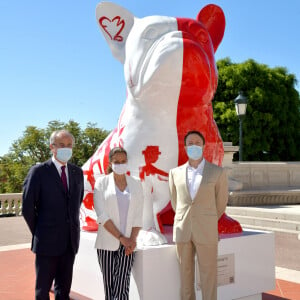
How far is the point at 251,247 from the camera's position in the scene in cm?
356

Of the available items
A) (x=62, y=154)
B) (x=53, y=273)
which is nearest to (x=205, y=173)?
(x=62, y=154)

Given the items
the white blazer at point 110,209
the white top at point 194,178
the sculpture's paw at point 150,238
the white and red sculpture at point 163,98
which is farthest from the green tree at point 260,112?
the white blazer at point 110,209

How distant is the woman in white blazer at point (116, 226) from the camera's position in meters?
2.65

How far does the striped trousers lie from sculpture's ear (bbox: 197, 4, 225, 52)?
2.18 meters

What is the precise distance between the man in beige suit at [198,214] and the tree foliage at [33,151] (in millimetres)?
18665

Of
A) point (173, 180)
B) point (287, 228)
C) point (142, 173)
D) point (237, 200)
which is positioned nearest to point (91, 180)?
point (142, 173)

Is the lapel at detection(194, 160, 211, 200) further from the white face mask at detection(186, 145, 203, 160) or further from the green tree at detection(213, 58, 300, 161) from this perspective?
the green tree at detection(213, 58, 300, 161)

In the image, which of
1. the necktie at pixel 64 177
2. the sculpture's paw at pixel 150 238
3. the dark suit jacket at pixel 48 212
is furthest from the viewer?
the sculpture's paw at pixel 150 238

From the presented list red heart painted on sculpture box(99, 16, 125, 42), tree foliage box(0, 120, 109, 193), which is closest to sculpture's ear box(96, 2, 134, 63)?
red heart painted on sculpture box(99, 16, 125, 42)

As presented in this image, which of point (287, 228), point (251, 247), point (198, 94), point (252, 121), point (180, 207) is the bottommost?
point (287, 228)

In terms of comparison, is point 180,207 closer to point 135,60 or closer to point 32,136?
point 135,60

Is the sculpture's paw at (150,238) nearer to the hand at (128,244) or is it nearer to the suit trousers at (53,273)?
the hand at (128,244)

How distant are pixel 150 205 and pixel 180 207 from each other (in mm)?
467

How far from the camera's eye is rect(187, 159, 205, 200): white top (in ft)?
9.14
